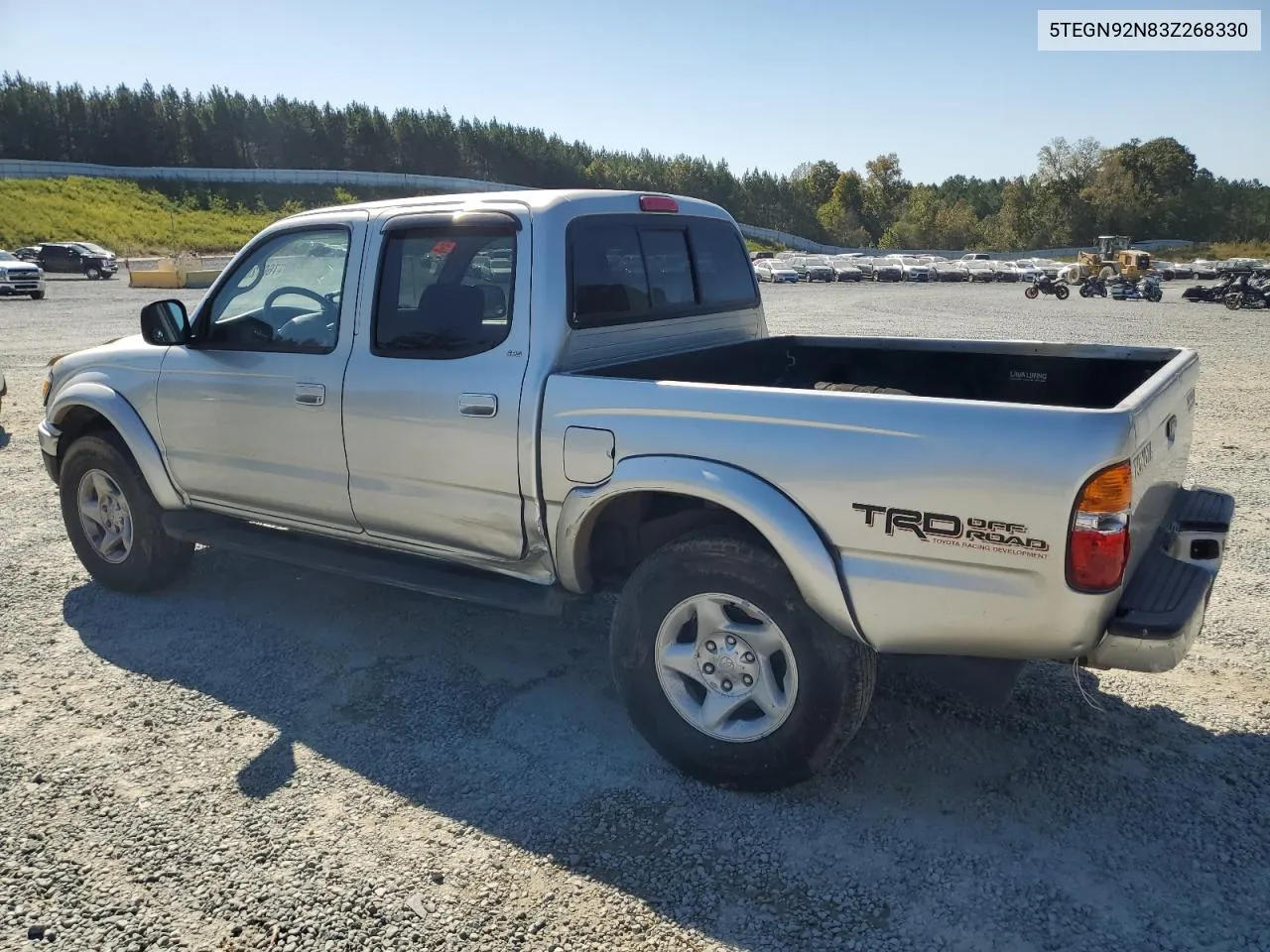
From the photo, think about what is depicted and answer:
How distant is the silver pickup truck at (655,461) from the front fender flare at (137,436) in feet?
0.05

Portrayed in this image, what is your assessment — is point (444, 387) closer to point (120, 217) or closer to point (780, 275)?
point (780, 275)

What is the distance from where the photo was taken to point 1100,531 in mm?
2627

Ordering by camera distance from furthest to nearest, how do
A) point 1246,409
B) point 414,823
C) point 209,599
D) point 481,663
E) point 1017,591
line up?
point 1246,409
point 209,599
point 481,663
point 414,823
point 1017,591

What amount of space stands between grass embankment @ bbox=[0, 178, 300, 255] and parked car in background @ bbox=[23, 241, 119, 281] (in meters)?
14.4

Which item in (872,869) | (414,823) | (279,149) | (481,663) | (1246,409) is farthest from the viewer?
(279,149)

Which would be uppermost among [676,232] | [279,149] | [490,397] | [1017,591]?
[279,149]

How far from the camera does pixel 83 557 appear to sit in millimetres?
5340

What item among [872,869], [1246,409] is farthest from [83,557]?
[1246,409]

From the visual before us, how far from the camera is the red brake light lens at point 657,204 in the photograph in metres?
4.32

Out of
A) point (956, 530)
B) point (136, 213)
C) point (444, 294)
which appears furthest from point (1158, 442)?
point (136, 213)

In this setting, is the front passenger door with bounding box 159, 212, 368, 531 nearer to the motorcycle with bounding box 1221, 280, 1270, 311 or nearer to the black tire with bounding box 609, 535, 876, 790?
the black tire with bounding box 609, 535, 876, 790

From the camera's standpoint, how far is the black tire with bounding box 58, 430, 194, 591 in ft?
16.7

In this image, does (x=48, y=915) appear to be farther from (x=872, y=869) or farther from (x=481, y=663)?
(x=872, y=869)

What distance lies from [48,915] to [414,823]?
3.52 feet
